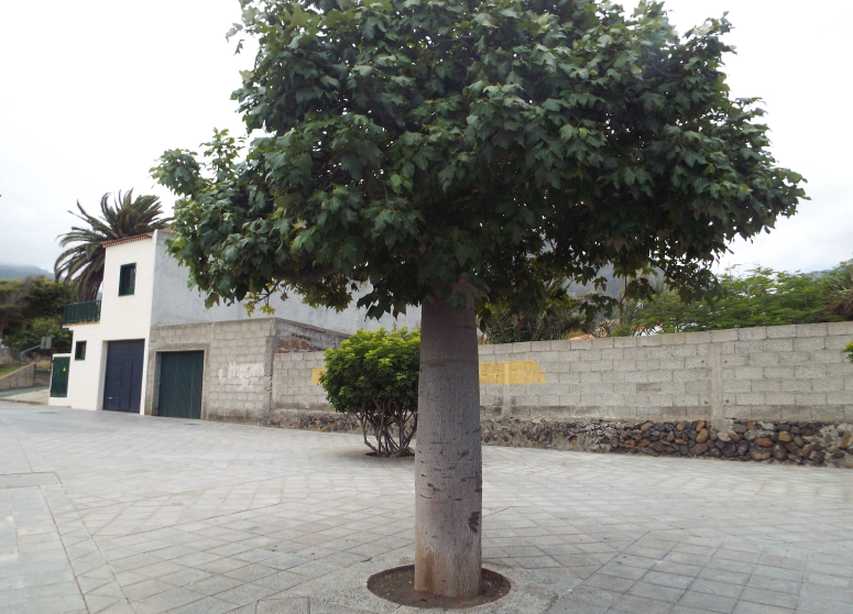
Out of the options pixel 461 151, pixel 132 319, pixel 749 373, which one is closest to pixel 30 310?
pixel 132 319

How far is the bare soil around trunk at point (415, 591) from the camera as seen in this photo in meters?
3.36

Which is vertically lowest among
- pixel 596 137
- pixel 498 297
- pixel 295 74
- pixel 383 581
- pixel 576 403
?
pixel 383 581

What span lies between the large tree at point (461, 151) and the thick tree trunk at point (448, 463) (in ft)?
0.04

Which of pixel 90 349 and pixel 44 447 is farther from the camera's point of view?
pixel 90 349

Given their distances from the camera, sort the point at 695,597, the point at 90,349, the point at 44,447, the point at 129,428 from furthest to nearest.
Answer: the point at 90,349 → the point at 129,428 → the point at 44,447 → the point at 695,597

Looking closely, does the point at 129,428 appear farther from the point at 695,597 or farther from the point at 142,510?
the point at 695,597

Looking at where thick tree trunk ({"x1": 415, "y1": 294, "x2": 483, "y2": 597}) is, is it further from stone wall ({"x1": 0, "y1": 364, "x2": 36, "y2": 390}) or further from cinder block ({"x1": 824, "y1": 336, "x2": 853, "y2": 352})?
stone wall ({"x1": 0, "y1": 364, "x2": 36, "y2": 390})

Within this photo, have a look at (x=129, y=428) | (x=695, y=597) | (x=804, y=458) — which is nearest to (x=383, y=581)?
(x=695, y=597)

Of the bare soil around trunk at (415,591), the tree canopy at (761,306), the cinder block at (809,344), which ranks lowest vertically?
the bare soil around trunk at (415,591)

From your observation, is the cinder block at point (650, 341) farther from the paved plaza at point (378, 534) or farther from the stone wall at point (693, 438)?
the paved plaza at point (378, 534)

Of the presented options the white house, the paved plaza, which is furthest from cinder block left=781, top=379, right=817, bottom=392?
the white house

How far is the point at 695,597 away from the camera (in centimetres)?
347

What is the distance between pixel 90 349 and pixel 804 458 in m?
22.1

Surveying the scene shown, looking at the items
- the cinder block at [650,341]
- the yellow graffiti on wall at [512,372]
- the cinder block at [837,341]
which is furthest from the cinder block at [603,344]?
the cinder block at [837,341]
